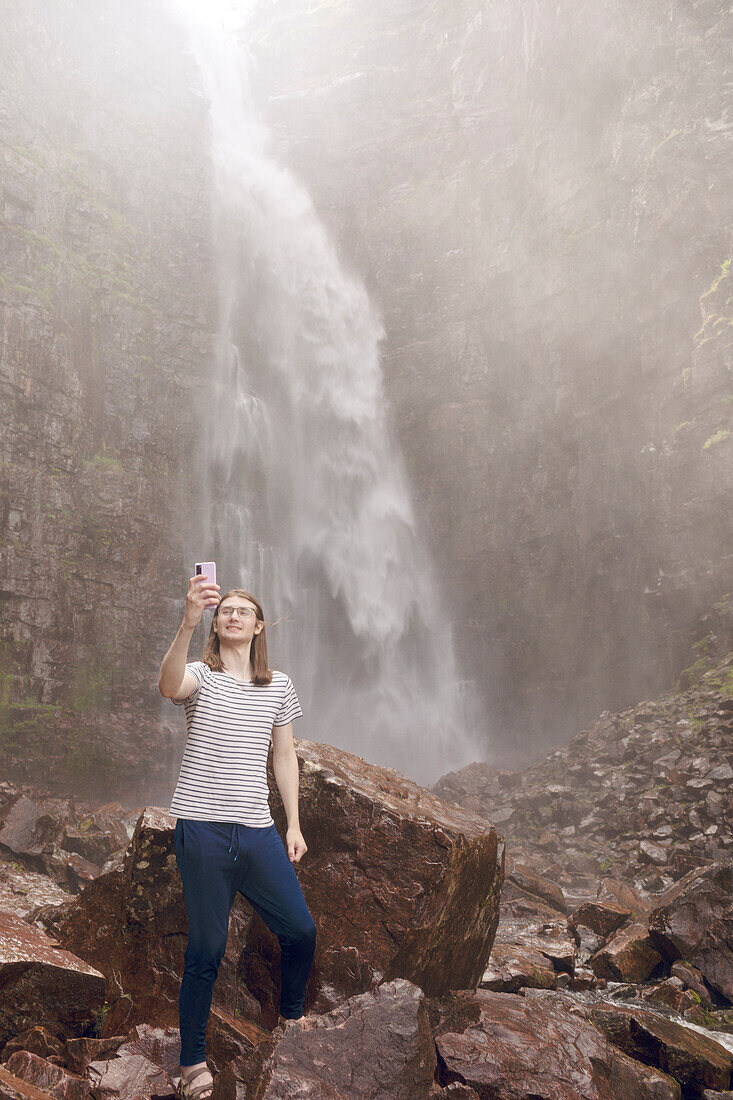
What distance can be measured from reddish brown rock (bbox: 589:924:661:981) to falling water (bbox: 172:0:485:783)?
15.8 metres

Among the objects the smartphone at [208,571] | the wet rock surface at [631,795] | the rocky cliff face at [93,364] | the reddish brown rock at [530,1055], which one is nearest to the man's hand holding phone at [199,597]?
the smartphone at [208,571]

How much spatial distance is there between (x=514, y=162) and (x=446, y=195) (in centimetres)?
270

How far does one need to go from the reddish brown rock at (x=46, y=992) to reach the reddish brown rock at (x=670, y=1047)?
288cm

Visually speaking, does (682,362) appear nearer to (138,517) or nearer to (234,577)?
(234,577)

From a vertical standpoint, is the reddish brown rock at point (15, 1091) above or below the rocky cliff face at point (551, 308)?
below

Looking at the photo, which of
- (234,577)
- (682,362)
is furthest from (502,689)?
(682,362)

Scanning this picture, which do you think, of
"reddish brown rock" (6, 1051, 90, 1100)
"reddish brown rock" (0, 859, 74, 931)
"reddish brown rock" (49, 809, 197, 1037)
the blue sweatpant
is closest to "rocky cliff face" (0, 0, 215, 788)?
"reddish brown rock" (0, 859, 74, 931)

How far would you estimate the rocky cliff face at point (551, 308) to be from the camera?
1888 centimetres

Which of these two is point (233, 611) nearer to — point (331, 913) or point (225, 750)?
point (225, 750)

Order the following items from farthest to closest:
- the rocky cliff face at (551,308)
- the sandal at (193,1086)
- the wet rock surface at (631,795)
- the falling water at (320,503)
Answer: the falling water at (320,503) → the rocky cliff face at (551,308) → the wet rock surface at (631,795) → the sandal at (193,1086)

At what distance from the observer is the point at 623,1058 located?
3531mm

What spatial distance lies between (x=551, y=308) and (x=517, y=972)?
2179 centimetres

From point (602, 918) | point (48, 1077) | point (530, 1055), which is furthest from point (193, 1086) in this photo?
point (602, 918)

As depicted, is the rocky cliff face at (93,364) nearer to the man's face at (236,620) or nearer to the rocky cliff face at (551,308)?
the rocky cliff face at (551,308)
